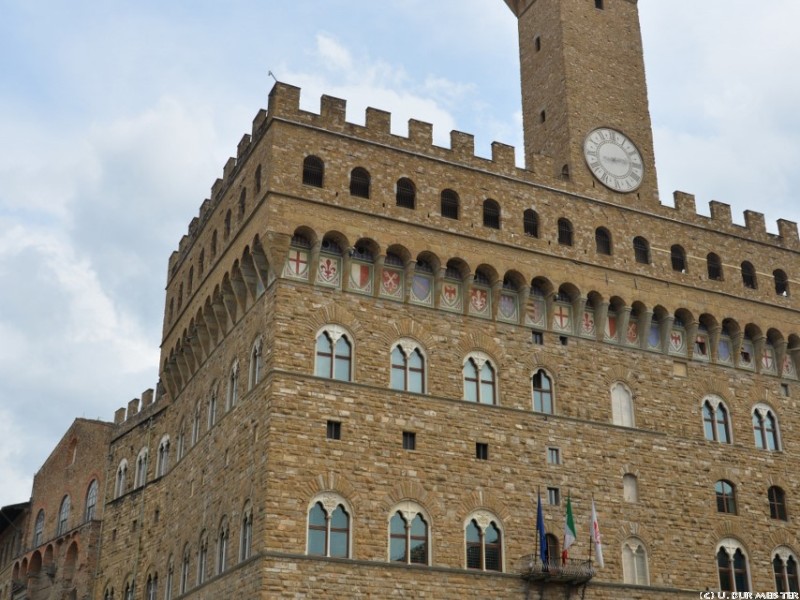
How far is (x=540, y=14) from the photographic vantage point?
115 feet

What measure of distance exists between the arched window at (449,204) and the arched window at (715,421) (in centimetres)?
962

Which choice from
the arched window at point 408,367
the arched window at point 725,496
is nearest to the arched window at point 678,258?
the arched window at point 725,496

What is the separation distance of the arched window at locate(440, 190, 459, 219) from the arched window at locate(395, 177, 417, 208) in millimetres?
855

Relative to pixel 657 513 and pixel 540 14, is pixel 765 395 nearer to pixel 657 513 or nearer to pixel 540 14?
pixel 657 513

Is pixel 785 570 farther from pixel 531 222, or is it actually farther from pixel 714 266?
pixel 531 222

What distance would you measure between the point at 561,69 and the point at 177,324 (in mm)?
15186

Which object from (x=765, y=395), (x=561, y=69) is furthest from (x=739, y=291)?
(x=561, y=69)

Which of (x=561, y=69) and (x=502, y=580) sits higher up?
(x=561, y=69)

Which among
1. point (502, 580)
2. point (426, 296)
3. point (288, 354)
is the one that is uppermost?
point (426, 296)

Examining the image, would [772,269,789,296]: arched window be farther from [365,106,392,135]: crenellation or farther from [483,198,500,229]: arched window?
[365,106,392,135]: crenellation

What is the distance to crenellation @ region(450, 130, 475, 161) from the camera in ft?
97.0

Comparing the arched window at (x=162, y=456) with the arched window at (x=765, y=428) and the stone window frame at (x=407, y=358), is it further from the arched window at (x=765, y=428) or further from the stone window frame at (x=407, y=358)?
the arched window at (x=765, y=428)

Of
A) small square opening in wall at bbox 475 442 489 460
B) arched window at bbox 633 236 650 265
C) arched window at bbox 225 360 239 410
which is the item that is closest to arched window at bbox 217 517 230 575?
arched window at bbox 225 360 239 410

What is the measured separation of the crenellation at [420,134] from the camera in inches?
1144
